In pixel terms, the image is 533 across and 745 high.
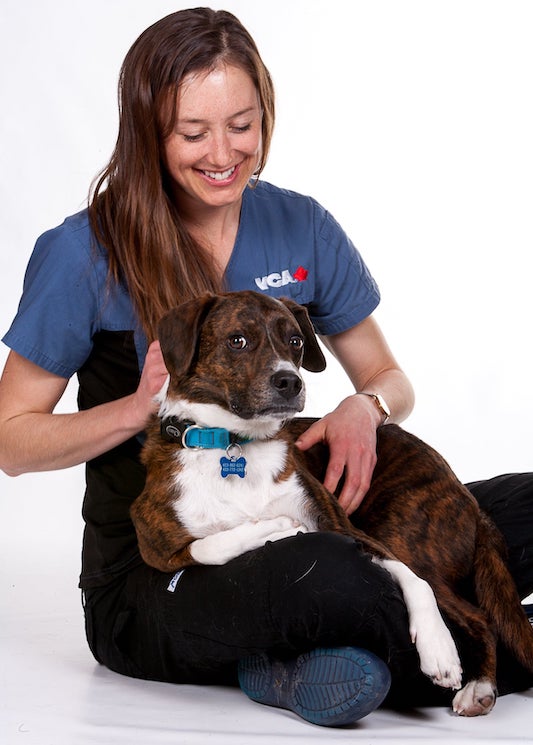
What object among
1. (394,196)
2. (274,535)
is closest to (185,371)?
(274,535)

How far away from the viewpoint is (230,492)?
3160 mm

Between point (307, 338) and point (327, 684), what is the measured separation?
3.63ft

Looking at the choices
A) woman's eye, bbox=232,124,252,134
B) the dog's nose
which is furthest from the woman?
the dog's nose

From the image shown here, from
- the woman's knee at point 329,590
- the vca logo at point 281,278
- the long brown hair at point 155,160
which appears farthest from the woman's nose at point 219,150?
the woman's knee at point 329,590

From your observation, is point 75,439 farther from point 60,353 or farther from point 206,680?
point 206,680

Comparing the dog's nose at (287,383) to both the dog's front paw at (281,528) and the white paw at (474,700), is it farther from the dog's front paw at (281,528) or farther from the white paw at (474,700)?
the white paw at (474,700)

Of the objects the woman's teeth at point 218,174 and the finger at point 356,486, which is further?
the woman's teeth at point 218,174

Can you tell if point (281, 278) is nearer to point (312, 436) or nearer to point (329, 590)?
point (312, 436)

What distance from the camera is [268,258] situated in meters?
3.79

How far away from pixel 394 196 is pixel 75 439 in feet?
9.97

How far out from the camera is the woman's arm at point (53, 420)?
3.29 metres

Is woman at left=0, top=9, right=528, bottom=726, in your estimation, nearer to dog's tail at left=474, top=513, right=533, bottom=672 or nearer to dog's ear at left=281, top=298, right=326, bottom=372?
dog's ear at left=281, top=298, right=326, bottom=372

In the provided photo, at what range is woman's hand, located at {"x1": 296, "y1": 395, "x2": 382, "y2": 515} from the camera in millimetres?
3379

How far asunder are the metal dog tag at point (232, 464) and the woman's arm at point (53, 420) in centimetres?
27
